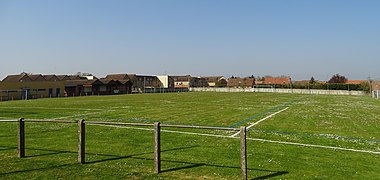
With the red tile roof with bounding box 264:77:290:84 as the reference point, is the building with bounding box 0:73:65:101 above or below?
below

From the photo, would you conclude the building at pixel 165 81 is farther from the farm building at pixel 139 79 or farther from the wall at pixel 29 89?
the wall at pixel 29 89

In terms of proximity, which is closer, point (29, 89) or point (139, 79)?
point (29, 89)

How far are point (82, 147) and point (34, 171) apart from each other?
135cm

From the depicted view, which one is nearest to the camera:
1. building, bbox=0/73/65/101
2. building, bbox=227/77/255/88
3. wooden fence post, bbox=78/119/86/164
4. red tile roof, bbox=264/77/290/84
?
wooden fence post, bbox=78/119/86/164

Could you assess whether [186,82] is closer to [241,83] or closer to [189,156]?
[241,83]

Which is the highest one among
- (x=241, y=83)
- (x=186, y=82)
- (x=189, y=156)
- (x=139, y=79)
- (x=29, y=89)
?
(x=139, y=79)

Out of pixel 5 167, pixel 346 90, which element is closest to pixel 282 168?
pixel 5 167

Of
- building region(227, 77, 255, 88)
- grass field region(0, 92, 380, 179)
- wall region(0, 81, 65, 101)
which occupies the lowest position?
grass field region(0, 92, 380, 179)

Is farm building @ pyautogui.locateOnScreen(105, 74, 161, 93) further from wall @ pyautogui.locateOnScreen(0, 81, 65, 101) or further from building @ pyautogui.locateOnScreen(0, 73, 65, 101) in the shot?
wall @ pyautogui.locateOnScreen(0, 81, 65, 101)

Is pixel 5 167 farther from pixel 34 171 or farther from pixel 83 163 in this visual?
pixel 83 163

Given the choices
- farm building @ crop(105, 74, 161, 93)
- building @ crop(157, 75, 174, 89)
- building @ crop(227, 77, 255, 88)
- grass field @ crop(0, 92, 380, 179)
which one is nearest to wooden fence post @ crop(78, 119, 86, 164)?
grass field @ crop(0, 92, 380, 179)

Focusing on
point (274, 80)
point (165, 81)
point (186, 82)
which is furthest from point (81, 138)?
point (274, 80)

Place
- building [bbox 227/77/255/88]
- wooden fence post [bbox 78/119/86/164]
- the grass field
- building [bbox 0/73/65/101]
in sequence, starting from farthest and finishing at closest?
building [bbox 227/77/255/88]
building [bbox 0/73/65/101]
wooden fence post [bbox 78/119/86/164]
the grass field

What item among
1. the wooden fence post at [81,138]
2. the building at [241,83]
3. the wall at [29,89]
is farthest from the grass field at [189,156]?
the building at [241,83]
